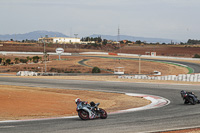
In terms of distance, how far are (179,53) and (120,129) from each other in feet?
437

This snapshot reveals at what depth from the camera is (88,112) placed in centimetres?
1611

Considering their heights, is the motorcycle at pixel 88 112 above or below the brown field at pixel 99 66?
above

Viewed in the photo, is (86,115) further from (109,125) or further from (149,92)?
(149,92)

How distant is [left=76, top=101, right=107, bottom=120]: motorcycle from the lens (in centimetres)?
1614

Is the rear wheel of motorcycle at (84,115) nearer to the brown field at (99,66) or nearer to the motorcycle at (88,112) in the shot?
the motorcycle at (88,112)

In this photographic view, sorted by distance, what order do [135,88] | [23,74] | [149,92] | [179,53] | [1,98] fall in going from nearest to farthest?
1. [1,98]
2. [149,92]
3. [135,88]
4. [23,74]
5. [179,53]

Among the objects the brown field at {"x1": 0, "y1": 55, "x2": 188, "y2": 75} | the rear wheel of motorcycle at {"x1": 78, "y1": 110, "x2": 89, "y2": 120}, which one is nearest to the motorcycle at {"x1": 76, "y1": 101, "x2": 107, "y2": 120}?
the rear wheel of motorcycle at {"x1": 78, "y1": 110, "x2": 89, "y2": 120}

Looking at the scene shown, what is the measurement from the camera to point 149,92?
33875mm

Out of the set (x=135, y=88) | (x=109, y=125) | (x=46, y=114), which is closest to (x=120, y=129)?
(x=109, y=125)

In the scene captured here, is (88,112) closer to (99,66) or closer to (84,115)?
(84,115)

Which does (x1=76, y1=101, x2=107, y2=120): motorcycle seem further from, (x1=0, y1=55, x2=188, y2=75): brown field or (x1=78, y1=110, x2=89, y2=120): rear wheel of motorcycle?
(x1=0, y1=55, x2=188, y2=75): brown field

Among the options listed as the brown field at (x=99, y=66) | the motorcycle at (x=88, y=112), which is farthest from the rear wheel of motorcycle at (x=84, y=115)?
the brown field at (x=99, y=66)

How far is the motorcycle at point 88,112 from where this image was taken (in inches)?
635

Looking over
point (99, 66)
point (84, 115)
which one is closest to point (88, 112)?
point (84, 115)
